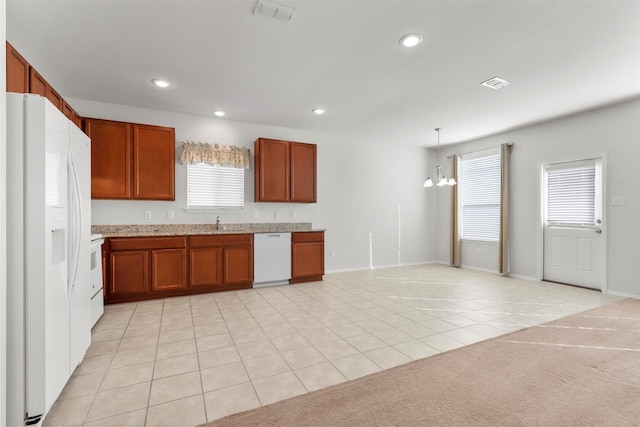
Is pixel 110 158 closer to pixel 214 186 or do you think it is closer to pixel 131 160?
pixel 131 160

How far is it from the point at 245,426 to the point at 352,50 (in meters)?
3.09

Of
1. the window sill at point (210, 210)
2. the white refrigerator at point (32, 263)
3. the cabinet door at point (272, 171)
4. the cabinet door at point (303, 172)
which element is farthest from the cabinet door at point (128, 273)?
the cabinet door at point (303, 172)

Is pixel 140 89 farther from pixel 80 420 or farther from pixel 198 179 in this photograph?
pixel 80 420

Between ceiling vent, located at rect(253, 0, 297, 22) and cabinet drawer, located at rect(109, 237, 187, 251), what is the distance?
3.07 m

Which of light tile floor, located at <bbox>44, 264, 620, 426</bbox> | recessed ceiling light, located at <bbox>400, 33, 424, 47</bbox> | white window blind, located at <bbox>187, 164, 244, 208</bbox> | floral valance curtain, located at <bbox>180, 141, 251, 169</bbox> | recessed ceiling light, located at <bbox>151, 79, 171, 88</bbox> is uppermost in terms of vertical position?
recessed ceiling light, located at <bbox>400, 33, 424, 47</bbox>

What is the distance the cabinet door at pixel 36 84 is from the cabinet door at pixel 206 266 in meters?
2.37

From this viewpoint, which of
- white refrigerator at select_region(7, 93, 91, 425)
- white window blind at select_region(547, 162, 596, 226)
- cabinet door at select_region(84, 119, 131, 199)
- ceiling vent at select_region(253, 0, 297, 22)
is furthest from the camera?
white window blind at select_region(547, 162, 596, 226)

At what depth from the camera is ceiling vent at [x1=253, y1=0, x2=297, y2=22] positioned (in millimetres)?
2258

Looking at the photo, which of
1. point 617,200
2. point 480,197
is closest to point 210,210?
point 480,197

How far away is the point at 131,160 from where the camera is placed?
421cm

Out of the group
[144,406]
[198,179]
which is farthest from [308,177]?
[144,406]

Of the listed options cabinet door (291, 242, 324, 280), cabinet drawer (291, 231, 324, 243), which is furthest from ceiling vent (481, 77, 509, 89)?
cabinet door (291, 242, 324, 280)

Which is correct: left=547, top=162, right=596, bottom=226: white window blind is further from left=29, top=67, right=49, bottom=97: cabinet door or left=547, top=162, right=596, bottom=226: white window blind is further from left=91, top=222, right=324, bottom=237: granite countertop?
left=29, top=67, right=49, bottom=97: cabinet door

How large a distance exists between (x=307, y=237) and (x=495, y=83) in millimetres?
3408
